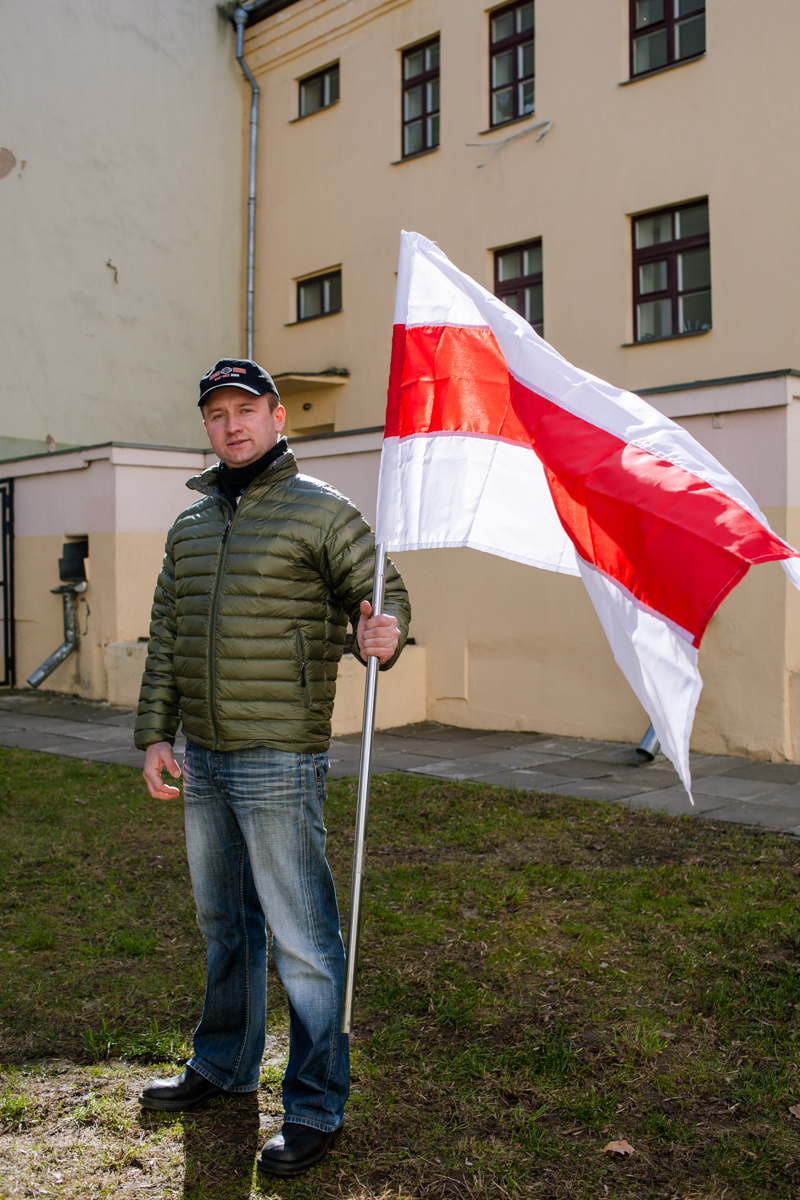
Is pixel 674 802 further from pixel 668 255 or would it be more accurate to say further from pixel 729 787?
pixel 668 255

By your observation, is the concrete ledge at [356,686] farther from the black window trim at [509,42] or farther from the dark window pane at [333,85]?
the dark window pane at [333,85]

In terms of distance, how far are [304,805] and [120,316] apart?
49.0ft

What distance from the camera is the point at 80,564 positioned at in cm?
1188

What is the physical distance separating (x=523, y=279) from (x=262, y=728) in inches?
484

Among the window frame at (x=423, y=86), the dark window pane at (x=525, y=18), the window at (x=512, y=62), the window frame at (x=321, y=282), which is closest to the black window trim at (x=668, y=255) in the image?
the window at (x=512, y=62)

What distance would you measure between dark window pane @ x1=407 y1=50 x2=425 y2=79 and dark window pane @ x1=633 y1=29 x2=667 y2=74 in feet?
11.9

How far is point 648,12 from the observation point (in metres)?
12.6

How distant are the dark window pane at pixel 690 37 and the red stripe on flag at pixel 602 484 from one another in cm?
1085

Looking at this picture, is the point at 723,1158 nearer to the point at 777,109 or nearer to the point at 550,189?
the point at 777,109

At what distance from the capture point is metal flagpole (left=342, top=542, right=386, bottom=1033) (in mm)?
2859

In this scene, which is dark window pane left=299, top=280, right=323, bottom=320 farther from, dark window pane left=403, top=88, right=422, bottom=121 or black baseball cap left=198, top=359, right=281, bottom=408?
black baseball cap left=198, top=359, right=281, bottom=408

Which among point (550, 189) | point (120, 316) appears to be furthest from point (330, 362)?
point (550, 189)

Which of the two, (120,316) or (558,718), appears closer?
(558,718)

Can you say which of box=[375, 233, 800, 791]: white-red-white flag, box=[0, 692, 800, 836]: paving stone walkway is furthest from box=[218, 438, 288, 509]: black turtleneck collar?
box=[0, 692, 800, 836]: paving stone walkway
